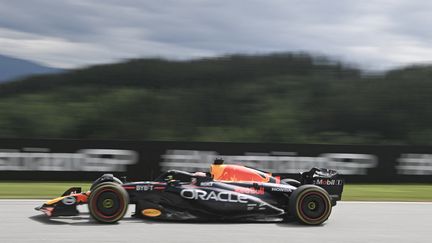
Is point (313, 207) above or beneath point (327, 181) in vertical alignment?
beneath

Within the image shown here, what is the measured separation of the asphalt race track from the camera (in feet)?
23.3

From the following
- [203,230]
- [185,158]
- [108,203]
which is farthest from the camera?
[185,158]

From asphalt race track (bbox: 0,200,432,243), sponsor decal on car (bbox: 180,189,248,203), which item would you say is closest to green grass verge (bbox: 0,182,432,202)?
asphalt race track (bbox: 0,200,432,243)

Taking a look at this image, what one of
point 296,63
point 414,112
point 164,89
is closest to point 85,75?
point 164,89

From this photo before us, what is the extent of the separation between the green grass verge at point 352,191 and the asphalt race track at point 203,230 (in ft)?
10.4

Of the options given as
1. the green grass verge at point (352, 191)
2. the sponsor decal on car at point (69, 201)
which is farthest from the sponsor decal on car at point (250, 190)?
the green grass verge at point (352, 191)

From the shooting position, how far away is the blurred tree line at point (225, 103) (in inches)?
1182

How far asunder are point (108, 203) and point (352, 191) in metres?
8.59

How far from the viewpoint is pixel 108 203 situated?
8133 millimetres

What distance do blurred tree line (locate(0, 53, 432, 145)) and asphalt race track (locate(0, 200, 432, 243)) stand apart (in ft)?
67.4

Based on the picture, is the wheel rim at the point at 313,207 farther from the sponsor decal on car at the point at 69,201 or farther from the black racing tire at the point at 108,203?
the sponsor decal on car at the point at 69,201

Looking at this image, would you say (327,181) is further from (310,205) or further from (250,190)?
(250,190)

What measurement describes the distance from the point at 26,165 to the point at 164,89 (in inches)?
763

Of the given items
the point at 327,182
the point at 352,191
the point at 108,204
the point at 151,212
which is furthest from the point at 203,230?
the point at 352,191
